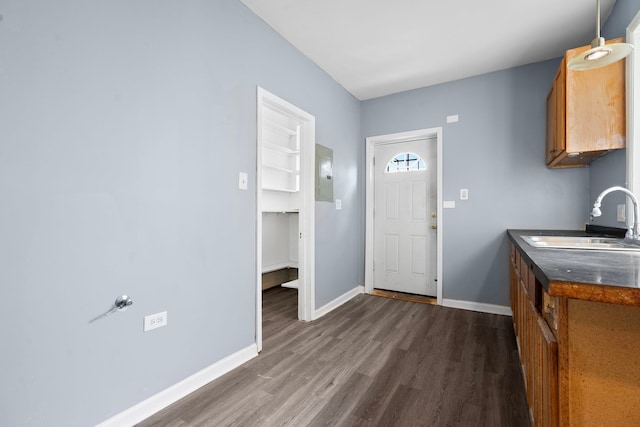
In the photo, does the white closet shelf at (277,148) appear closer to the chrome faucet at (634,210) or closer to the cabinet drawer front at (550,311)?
the chrome faucet at (634,210)

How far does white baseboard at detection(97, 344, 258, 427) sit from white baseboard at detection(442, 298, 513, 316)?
8.05 feet

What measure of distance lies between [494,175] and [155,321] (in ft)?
11.8

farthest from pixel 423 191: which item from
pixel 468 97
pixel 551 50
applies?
pixel 551 50

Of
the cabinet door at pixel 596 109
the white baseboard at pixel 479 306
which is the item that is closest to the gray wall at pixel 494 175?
the white baseboard at pixel 479 306

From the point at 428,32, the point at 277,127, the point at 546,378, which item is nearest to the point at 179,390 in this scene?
the point at 546,378

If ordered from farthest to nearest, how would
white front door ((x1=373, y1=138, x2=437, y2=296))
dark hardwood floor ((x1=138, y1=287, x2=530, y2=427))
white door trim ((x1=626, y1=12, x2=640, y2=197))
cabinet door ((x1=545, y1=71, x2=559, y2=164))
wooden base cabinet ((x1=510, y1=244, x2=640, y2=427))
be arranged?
1. white front door ((x1=373, y1=138, x2=437, y2=296))
2. cabinet door ((x1=545, y1=71, x2=559, y2=164))
3. white door trim ((x1=626, y1=12, x2=640, y2=197))
4. dark hardwood floor ((x1=138, y1=287, x2=530, y2=427))
5. wooden base cabinet ((x1=510, y1=244, x2=640, y2=427))

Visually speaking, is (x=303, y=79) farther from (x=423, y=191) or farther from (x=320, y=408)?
(x=320, y=408)

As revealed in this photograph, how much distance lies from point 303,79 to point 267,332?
102 inches

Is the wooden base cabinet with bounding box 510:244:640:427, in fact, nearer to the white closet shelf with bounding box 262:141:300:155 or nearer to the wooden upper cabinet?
the wooden upper cabinet

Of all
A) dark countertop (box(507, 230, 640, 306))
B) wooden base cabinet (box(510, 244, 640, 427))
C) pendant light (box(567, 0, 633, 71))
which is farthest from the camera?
pendant light (box(567, 0, 633, 71))

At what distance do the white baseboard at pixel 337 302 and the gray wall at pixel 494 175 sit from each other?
3.78 feet

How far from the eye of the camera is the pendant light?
1.41 m

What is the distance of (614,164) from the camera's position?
89.0 inches

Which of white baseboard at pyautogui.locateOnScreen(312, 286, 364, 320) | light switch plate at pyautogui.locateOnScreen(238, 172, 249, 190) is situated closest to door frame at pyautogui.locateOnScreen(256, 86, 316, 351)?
white baseboard at pyautogui.locateOnScreen(312, 286, 364, 320)
